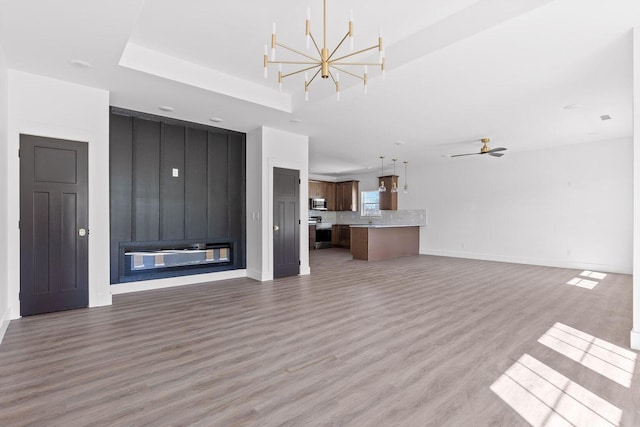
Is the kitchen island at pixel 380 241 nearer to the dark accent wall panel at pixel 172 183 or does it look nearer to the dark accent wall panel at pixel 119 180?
A: the dark accent wall panel at pixel 172 183

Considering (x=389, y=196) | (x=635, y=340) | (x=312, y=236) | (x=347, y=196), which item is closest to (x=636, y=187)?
(x=635, y=340)

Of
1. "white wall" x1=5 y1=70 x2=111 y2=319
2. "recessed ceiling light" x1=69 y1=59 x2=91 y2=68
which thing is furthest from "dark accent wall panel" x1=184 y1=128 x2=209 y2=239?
"recessed ceiling light" x1=69 y1=59 x2=91 y2=68

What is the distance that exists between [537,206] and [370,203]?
5.12 meters

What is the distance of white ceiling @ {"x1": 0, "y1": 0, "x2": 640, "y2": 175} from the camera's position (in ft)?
8.68

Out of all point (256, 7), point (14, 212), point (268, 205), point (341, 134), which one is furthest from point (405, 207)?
point (14, 212)

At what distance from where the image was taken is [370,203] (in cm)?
1147

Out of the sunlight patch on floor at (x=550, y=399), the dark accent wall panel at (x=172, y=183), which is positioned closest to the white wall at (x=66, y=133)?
the dark accent wall panel at (x=172, y=183)

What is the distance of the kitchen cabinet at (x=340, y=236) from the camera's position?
1157 cm

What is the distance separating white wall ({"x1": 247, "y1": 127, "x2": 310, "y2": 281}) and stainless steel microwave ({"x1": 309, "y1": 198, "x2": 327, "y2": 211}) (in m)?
5.10

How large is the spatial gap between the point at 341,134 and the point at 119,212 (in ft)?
12.8

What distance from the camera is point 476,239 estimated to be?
8.56m

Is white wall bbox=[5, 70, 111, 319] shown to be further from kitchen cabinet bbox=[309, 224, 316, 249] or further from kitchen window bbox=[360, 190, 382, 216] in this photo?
kitchen window bbox=[360, 190, 382, 216]

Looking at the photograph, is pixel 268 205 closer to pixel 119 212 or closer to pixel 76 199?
pixel 119 212

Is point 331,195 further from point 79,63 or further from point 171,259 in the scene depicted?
point 79,63
